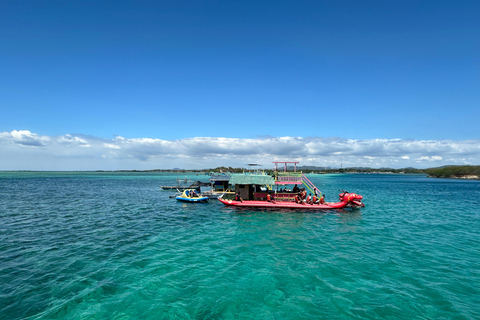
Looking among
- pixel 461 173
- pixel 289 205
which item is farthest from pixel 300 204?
pixel 461 173

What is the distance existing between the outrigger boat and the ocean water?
7849 millimetres

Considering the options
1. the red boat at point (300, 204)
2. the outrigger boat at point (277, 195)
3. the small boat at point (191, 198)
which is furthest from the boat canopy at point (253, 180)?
the small boat at point (191, 198)

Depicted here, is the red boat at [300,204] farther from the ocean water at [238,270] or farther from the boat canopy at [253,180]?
the ocean water at [238,270]

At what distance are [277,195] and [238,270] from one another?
21622 millimetres

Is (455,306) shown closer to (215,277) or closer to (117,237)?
(215,277)

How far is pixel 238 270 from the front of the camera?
1312cm

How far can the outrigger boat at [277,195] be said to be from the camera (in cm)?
3205

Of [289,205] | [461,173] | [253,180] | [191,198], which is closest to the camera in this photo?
[289,205]

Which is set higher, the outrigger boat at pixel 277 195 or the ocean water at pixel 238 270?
the outrigger boat at pixel 277 195

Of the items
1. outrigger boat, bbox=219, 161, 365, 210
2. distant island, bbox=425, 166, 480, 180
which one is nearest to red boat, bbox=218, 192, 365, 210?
outrigger boat, bbox=219, 161, 365, 210

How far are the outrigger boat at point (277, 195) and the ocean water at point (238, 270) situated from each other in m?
7.85

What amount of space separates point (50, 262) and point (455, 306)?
21.1 m

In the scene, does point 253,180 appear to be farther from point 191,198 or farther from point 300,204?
point 191,198

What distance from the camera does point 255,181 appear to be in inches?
1312
